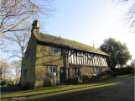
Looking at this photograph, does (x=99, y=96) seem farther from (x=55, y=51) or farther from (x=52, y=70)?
(x=55, y=51)

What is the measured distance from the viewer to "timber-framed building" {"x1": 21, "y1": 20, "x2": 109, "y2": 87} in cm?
3591

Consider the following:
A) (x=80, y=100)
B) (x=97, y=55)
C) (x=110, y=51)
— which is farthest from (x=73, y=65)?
(x=110, y=51)

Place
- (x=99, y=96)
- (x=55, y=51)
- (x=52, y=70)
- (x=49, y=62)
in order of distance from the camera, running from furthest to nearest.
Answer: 1. (x=55, y=51)
2. (x=52, y=70)
3. (x=49, y=62)
4. (x=99, y=96)

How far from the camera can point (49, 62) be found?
3772 centimetres

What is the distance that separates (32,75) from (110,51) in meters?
40.8

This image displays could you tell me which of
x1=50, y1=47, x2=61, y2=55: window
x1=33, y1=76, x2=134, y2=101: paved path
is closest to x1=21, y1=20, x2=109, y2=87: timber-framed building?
x1=50, y1=47, x2=61, y2=55: window

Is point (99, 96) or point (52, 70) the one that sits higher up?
point (52, 70)

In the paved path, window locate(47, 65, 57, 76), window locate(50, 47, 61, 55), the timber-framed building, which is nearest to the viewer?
the paved path

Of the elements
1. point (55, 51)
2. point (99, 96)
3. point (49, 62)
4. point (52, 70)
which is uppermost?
point (55, 51)

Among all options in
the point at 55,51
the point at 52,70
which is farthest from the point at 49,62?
the point at 55,51

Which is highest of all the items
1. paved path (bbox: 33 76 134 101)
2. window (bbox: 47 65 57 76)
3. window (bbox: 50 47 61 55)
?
window (bbox: 50 47 61 55)

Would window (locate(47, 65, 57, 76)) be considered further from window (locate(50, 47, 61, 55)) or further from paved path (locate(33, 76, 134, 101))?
paved path (locate(33, 76, 134, 101))

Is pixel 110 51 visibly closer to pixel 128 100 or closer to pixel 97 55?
pixel 97 55

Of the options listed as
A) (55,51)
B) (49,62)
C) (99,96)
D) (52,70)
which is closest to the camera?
(99,96)
